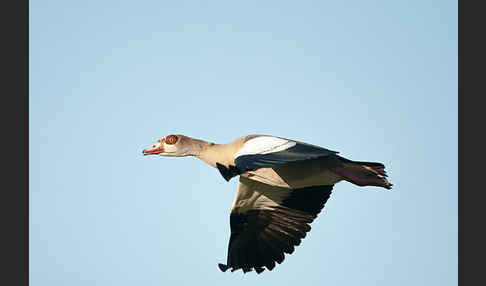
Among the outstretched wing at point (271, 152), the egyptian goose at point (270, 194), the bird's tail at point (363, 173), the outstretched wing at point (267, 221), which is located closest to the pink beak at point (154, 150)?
the egyptian goose at point (270, 194)

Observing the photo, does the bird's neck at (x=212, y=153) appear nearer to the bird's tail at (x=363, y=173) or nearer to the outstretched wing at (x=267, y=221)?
the outstretched wing at (x=267, y=221)

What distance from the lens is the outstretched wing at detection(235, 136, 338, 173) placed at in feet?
29.7

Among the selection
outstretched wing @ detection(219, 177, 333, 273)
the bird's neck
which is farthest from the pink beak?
outstretched wing @ detection(219, 177, 333, 273)

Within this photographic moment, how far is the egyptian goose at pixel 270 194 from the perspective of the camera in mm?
10750

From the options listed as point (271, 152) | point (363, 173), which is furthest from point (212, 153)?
point (363, 173)

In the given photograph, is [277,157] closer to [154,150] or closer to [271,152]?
[271,152]

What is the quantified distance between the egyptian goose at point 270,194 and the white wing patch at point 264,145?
88 mm

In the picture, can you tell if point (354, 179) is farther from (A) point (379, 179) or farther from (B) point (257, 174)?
(B) point (257, 174)

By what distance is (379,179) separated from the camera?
10438mm

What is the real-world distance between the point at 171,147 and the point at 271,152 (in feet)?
9.86

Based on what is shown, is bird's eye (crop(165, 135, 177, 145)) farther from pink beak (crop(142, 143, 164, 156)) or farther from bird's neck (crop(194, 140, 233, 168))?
bird's neck (crop(194, 140, 233, 168))

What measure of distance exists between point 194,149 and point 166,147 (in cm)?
70

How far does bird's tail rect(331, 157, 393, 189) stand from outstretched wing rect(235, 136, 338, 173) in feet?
2.46

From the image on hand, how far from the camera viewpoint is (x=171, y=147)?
1207 cm
